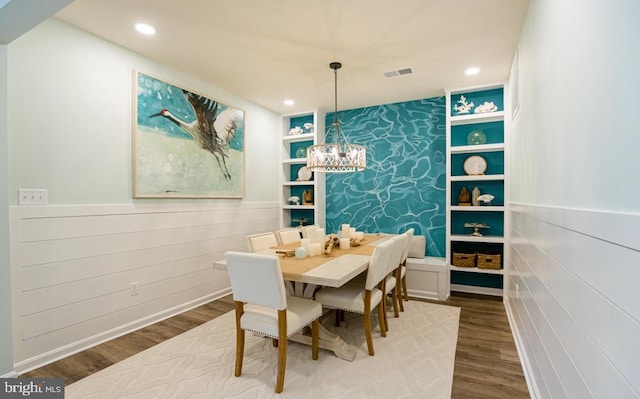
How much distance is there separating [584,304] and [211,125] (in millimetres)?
3720

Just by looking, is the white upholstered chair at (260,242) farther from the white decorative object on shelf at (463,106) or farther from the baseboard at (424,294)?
the white decorative object on shelf at (463,106)

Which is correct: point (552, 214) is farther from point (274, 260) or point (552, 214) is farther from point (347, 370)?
point (347, 370)

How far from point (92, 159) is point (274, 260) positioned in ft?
6.46

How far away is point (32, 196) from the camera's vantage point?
2270 mm

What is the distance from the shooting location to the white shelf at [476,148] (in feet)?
12.3

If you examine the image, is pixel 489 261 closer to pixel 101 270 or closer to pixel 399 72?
pixel 399 72

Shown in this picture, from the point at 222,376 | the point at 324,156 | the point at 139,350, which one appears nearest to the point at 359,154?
the point at 324,156

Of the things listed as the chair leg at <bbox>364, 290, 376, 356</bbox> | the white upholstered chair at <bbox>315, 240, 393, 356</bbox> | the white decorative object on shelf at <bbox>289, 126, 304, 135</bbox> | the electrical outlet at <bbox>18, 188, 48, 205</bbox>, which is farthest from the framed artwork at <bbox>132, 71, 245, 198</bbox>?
the chair leg at <bbox>364, 290, 376, 356</bbox>

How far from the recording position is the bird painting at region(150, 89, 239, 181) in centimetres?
347

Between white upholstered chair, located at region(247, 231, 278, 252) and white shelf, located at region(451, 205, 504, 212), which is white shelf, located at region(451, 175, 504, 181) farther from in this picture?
white upholstered chair, located at region(247, 231, 278, 252)

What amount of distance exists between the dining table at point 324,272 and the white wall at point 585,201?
3.82ft

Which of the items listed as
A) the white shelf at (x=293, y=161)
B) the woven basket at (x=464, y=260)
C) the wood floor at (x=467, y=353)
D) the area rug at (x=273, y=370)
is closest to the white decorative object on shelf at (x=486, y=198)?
the woven basket at (x=464, y=260)

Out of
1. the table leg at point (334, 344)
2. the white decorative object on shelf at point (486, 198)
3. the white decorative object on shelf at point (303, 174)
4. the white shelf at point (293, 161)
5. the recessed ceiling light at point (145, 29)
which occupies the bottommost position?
the table leg at point (334, 344)

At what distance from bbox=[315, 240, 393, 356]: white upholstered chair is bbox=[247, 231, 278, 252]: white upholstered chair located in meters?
0.77
